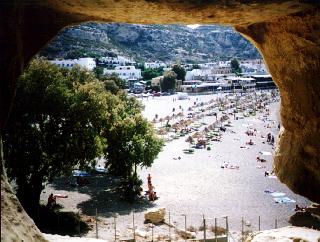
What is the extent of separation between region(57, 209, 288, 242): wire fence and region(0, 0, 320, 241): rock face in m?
8.29

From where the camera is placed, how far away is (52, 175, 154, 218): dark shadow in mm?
26033

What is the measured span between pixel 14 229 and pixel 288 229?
345 inches

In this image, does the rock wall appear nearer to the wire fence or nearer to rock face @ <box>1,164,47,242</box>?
rock face @ <box>1,164,47,242</box>

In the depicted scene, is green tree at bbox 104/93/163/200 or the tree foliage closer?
the tree foliage

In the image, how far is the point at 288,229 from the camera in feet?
40.6

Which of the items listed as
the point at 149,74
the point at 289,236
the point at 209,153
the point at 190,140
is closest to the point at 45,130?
the point at 289,236

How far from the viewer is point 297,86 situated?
405 inches

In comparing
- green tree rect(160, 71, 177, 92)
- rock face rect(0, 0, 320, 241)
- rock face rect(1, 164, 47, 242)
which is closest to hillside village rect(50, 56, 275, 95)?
green tree rect(160, 71, 177, 92)

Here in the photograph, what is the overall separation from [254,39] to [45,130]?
47.6 feet

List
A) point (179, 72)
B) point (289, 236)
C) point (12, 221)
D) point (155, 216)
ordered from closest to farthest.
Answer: point (12, 221) → point (289, 236) → point (155, 216) → point (179, 72)

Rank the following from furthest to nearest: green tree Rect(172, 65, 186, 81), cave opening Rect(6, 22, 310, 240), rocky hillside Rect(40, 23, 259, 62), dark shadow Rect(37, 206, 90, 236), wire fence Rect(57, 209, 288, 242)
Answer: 1. rocky hillside Rect(40, 23, 259, 62)
2. green tree Rect(172, 65, 186, 81)
3. cave opening Rect(6, 22, 310, 240)
4. dark shadow Rect(37, 206, 90, 236)
5. wire fence Rect(57, 209, 288, 242)

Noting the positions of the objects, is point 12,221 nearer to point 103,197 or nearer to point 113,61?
point 103,197

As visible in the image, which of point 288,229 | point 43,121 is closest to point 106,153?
point 43,121

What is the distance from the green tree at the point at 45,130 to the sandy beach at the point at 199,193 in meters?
4.25
